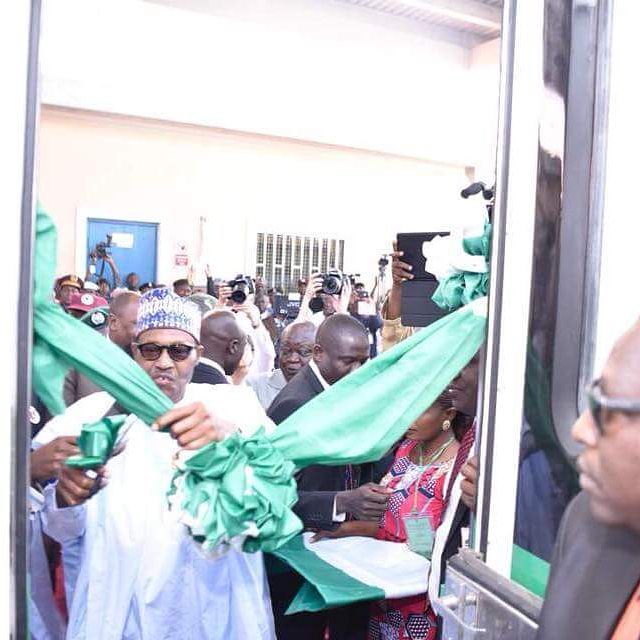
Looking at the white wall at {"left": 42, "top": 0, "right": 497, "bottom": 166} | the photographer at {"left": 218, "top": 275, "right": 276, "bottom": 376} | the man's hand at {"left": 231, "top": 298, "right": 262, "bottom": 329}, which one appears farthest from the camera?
the white wall at {"left": 42, "top": 0, "right": 497, "bottom": 166}

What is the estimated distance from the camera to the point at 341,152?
51.2 ft

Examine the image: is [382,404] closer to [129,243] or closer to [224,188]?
[129,243]

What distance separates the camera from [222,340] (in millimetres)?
4535

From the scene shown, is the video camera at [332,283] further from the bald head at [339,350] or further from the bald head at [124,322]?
the bald head at [339,350]

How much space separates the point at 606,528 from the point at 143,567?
5.64ft

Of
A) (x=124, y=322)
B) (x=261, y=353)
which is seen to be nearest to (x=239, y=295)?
(x=261, y=353)

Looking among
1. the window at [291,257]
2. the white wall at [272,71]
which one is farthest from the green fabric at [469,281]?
the window at [291,257]

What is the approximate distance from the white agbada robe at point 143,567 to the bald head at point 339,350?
1189 millimetres

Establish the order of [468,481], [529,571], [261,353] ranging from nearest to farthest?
1. [529,571]
2. [468,481]
3. [261,353]

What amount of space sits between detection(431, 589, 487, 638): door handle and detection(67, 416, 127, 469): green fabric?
73 centimetres

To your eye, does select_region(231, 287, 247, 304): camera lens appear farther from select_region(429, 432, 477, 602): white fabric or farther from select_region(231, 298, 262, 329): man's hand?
select_region(429, 432, 477, 602): white fabric

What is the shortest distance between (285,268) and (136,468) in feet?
43.5

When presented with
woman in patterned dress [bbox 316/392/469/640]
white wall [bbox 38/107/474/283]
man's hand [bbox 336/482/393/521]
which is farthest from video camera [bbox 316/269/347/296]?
white wall [bbox 38/107/474/283]

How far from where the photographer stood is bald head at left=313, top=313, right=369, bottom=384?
3883 millimetres
